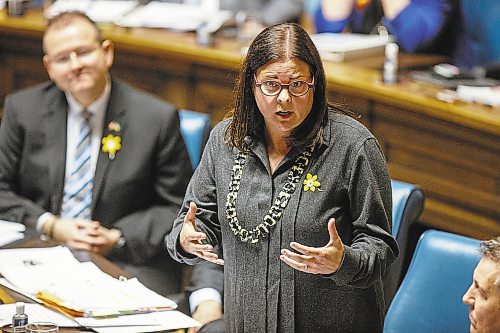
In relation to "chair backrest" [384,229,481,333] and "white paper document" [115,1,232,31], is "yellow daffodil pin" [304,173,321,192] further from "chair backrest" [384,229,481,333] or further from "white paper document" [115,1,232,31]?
"white paper document" [115,1,232,31]

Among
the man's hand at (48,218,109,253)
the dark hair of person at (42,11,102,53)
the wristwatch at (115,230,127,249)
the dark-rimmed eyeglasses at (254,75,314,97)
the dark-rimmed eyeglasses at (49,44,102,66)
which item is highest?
the dark-rimmed eyeglasses at (254,75,314,97)

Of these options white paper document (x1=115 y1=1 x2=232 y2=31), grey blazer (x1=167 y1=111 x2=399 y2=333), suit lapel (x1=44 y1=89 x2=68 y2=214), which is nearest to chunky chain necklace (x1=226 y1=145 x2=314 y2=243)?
grey blazer (x1=167 y1=111 x2=399 y2=333)

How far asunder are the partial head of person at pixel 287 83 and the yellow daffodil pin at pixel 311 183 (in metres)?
0.08

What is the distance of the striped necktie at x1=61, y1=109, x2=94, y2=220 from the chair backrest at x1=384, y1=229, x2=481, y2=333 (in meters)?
1.23

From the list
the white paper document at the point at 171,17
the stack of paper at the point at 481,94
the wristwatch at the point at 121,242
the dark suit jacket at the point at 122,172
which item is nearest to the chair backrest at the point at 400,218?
the dark suit jacket at the point at 122,172

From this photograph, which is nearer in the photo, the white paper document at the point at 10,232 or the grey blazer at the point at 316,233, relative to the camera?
the grey blazer at the point at 316,233

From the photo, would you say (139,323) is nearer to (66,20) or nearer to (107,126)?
(107,126)

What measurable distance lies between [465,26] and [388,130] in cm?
123

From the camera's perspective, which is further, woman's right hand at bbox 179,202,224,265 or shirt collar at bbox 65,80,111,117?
shirt collar at bbox 65,80,111,117

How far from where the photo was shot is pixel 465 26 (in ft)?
17.0

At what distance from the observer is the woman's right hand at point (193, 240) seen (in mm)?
2234

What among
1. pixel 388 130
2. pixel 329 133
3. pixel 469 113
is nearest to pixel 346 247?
pixel 329 133

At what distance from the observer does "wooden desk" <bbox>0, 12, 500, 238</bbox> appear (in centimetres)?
386

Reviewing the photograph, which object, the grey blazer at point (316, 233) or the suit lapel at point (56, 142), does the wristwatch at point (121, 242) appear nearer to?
the suit lapel at point (56, 142)
